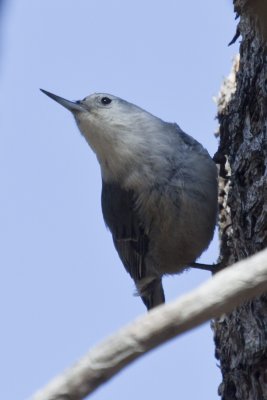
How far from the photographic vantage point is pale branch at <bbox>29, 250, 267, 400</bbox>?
2080 millimetres

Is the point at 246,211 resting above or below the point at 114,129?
below

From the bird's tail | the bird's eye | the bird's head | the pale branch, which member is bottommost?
the bird's tail

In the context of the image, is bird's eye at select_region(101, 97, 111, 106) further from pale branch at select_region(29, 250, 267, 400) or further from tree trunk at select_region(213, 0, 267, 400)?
pale branch at select_region(29, 250, 267, 400)

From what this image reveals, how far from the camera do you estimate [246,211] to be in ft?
14.3

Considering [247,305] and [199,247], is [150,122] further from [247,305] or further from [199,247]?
[247,305]

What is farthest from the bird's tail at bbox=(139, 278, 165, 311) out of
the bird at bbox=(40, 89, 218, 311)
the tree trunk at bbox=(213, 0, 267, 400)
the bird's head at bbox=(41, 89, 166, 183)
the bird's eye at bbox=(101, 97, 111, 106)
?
the bird's eye at bbox=(101, 97, 111, 106)

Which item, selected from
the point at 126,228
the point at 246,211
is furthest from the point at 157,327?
the point at 126,228

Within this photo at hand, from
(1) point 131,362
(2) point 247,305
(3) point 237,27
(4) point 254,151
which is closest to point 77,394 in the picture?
(1) point 131,362

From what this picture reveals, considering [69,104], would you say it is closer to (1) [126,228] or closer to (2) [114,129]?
(2) [114,129]

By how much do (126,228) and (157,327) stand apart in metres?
3.38

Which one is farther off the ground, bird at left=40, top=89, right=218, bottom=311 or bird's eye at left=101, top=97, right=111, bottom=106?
bird's eye at left=101, top=97, right=111, bottom=106

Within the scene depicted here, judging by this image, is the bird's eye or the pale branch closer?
the pale branch

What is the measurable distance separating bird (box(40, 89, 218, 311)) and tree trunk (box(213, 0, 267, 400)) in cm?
23

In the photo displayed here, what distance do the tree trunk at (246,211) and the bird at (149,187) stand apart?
9.1 inches
